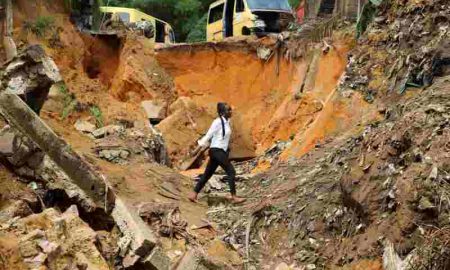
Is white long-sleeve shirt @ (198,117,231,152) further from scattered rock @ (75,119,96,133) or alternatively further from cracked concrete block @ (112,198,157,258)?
scattered rock @ (75,119,96,133)

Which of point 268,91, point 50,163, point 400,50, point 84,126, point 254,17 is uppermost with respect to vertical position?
point 50,163

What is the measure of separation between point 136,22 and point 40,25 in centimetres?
621

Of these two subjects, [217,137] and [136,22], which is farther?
[136,22]

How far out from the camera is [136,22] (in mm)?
20516

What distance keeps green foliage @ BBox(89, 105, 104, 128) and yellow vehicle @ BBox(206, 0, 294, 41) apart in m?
5.86

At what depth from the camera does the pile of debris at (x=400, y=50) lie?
9.96 meters

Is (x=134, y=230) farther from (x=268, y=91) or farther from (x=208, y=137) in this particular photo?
(x=268, y=91)

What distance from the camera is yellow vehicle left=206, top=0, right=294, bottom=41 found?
18.4 meters

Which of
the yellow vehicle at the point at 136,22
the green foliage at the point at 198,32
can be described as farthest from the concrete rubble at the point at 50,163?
the green foliage at the point at 198,32

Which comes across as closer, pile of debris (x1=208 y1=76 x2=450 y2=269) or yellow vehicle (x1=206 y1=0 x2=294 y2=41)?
pile of debris (x1=208 y1=76 x2=450 y2=269)

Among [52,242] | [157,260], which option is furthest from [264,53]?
[52,242]

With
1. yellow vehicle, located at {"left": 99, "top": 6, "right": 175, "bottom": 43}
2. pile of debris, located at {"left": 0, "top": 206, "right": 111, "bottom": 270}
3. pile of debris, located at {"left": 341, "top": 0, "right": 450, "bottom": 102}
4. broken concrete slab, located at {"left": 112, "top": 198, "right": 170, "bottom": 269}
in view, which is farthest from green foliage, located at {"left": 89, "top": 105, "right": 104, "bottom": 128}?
pile of debris, located at {"left": 0, "top": 206, "right": 111, "bottom": 270}

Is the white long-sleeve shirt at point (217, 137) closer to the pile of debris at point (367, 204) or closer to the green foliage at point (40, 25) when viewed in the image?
the pile of debris at point (367, 204)

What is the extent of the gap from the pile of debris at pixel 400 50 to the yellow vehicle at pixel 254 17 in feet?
19.3
